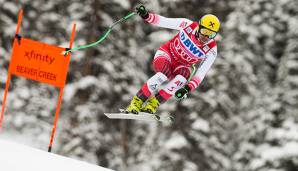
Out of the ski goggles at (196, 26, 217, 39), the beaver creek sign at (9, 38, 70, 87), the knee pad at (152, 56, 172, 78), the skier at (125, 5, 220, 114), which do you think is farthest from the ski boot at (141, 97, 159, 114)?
the beaver creek sign at (9, 38, 70, 87)

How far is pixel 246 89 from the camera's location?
23531 millimetres

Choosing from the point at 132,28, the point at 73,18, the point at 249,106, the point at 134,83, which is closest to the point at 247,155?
the point at 249,106

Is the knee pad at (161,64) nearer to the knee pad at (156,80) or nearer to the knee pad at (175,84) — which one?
the knee pad at (156,80)

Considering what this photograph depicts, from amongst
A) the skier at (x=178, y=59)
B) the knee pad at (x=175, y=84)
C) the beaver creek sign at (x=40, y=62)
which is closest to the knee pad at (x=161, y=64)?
the skier at (x=178, y=59)

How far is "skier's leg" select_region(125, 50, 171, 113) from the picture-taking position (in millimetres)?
8867

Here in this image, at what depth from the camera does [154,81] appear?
8844 mm

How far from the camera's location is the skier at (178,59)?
28.2 feet

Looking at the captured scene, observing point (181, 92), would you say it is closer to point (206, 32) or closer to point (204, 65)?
point (204, 65)

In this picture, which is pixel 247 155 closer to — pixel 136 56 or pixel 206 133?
pixel 206 133

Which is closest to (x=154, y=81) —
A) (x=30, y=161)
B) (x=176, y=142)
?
(x=30, y=161)

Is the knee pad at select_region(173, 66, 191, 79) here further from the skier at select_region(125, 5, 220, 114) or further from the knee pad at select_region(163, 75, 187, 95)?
the knee pad at select_region(163, 75, 187, 95)

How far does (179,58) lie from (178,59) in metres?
0.06

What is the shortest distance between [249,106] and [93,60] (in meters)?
8.44

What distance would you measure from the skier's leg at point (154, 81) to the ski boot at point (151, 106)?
13 centimetres
